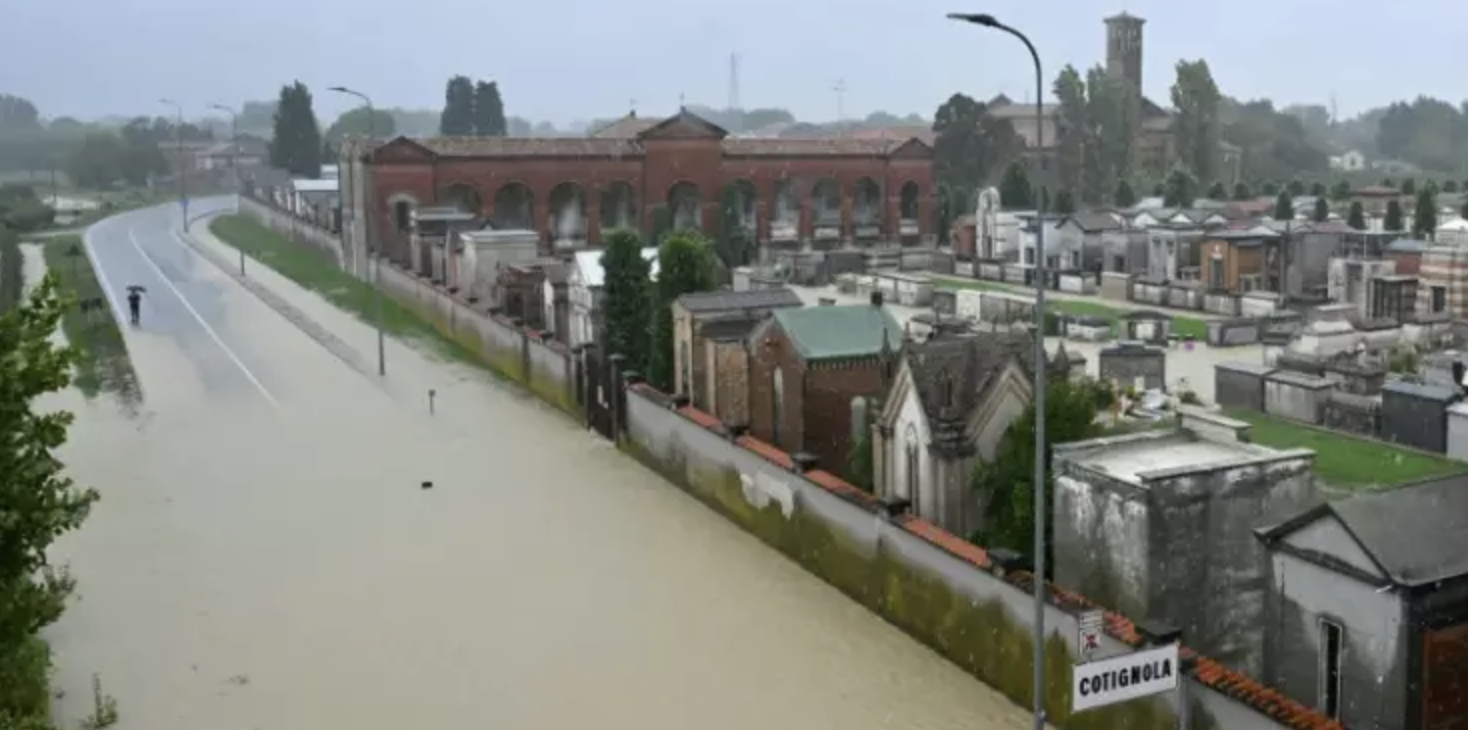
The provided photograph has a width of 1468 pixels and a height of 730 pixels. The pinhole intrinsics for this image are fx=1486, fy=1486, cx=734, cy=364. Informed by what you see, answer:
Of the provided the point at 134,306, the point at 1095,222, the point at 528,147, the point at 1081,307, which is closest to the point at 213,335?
the point at 134,306

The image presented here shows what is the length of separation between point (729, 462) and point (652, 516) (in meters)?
1.86

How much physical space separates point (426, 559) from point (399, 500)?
4213mm

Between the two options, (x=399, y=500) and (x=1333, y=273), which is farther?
(x=1333, y=273)

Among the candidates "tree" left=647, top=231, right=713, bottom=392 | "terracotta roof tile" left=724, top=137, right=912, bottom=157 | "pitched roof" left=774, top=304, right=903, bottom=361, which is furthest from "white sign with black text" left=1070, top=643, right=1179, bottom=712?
"terracotta roof tile" left=724, top=137, right=912, bottom=157

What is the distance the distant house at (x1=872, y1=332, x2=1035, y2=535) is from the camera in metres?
21.2

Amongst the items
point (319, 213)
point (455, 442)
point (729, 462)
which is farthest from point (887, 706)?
point (319, 213)

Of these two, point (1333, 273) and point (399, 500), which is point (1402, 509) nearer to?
point (399, 500)

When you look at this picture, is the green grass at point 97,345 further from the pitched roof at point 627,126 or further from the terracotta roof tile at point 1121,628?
the pitched roof at point 627,126

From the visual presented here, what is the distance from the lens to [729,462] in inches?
1013

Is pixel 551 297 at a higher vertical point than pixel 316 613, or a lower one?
higher

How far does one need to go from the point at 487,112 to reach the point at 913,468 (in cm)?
11772

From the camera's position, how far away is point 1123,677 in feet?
39.5

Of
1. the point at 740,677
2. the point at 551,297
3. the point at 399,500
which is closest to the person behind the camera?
the point at 740,677

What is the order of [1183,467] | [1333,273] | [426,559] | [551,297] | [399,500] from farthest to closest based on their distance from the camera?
[1333,273] → [551,297] → [399,500] → [426,559] → [1183,467]
